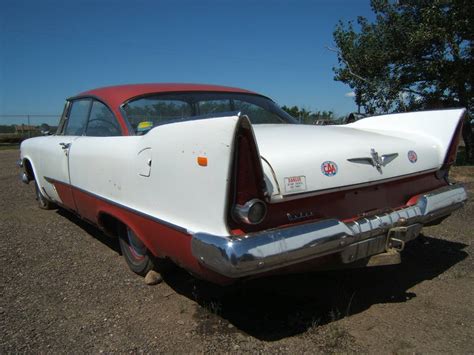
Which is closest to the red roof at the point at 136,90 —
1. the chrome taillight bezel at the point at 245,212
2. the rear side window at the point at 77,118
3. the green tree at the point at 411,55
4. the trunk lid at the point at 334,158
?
the rear side window at the point at 77,118

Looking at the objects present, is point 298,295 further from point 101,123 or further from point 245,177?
point 101,123

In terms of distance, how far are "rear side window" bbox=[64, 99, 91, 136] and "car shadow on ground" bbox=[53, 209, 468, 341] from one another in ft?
5.89

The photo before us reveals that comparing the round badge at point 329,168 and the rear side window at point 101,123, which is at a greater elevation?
the rear side window at point 101,123

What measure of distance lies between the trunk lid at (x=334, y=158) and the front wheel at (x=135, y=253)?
1.24m

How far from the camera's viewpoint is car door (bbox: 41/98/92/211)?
12.7 ft

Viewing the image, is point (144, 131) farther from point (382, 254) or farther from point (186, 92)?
point (382, 254)

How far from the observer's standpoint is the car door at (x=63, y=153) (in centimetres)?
387

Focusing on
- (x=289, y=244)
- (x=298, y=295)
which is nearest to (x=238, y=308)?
(x=298, y=295)

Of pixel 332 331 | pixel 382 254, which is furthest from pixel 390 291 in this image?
pixel 332 331

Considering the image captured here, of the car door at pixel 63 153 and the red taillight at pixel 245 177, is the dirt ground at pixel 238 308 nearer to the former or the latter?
the car door at pixel 63 153

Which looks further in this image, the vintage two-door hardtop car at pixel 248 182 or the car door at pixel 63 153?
the car door at pixel 63 153

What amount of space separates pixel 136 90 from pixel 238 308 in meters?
1.92

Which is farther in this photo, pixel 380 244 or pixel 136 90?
pixel 136 90

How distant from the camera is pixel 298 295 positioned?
111 inches
